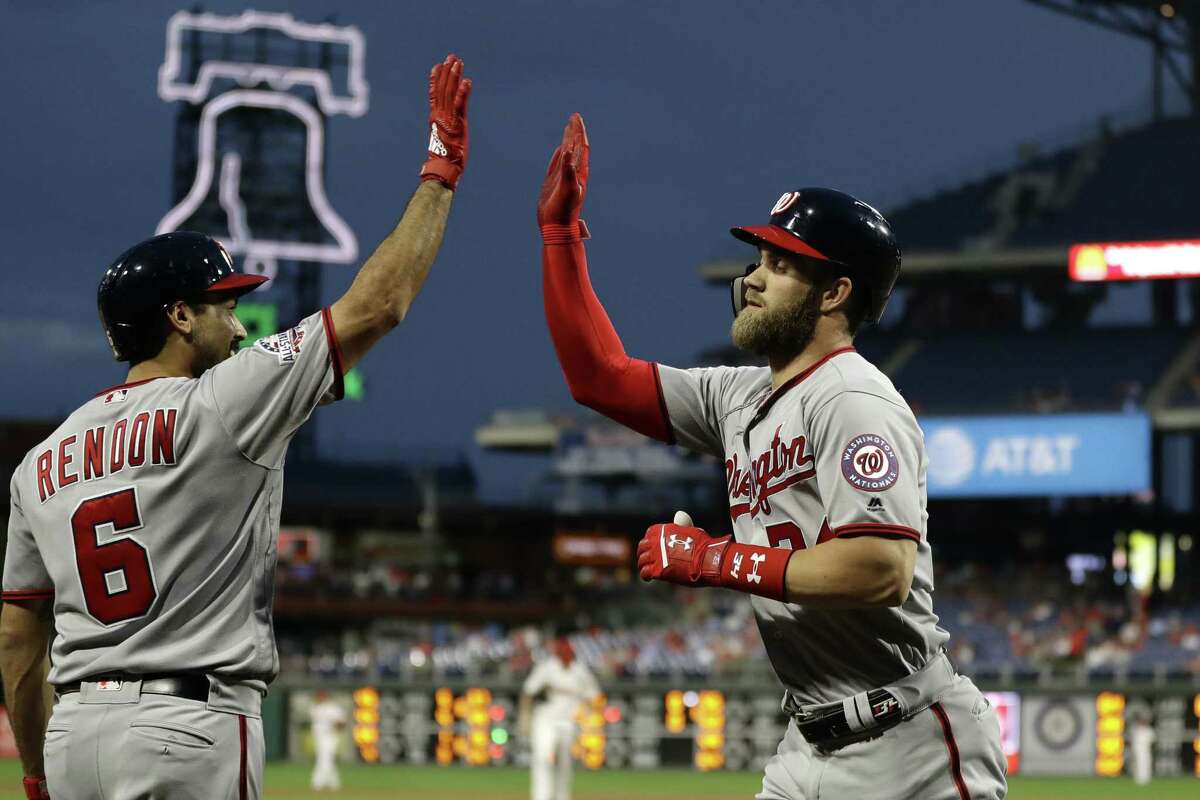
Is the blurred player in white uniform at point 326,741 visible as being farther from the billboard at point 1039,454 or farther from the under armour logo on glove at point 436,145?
the under armour logo on glove at point 436,145

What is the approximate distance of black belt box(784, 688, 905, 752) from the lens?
13.1 ft

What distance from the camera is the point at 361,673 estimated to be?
27.8m

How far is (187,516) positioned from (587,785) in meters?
18.8

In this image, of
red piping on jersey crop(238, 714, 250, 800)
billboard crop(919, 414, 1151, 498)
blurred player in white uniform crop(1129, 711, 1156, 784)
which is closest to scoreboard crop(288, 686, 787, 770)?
blurred player in white uniform crop(1129, 711, 1156, 784)

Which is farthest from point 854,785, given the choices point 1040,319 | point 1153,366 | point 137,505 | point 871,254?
point 1040,319

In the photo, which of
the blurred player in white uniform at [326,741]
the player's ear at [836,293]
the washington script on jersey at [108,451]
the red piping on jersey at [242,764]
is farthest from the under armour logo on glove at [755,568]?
the blurred player in white uniform at [326,741]

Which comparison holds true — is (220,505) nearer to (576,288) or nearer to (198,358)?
(198,358)

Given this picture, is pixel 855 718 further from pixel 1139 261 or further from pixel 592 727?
pixel 1139 261

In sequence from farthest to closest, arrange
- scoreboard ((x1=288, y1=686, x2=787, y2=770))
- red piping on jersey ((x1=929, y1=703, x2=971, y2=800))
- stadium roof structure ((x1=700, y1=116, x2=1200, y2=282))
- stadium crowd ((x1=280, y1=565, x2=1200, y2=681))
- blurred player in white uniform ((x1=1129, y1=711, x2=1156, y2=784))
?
stadium roof structure ((x1=700, y1=116, x2=1200, y2=282)) < stadium crowd ((x1=280, y1=565, x2=1200, y2=681)) < scoreboard ((x1=288, y1=686, x2=787, y2=770)) < blurred player in white uniform ((x1=1129, y1=711, x2=1156, y2=784)) < red piping on jersey ((x1=929, y1=703, x2=971, y2=800))

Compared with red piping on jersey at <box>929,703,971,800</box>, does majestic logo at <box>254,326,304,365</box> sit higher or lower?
higher

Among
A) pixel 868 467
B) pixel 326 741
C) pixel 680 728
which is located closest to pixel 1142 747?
pixel 680 728

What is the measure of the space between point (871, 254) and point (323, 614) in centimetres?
3947

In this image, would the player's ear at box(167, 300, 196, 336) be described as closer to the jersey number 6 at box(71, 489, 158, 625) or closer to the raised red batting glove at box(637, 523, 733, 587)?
the jersey number 6 at box(71, 489, 158, 625)

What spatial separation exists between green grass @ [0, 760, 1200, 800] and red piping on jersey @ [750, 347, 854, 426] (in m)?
14.7
